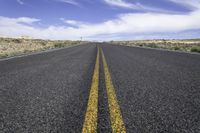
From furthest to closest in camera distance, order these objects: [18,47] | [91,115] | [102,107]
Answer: [18,47], [102,107], [91,115]

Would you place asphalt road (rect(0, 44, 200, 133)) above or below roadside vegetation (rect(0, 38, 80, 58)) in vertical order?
above

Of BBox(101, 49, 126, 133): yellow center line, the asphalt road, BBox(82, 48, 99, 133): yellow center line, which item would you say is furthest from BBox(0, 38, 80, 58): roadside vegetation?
BBox(101, 49, 126, 133): yellow center line

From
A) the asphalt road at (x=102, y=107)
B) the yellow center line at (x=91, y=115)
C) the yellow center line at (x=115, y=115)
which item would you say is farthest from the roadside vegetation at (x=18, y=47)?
the yellow center line at (x=115, y=115)

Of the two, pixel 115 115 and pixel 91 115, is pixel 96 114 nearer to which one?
pixel 91 115

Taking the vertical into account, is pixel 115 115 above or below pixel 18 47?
above

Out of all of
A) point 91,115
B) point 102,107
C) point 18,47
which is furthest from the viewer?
point 18,47

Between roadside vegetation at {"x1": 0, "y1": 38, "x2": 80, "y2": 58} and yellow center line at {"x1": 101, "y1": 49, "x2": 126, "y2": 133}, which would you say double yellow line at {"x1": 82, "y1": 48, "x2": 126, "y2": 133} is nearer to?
yellow center line at {"x1": 101, "y1": 49, "x2": 126, "y2": 133}

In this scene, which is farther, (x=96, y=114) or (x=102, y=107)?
(x=102, y=107)

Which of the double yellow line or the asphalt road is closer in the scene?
the double yellow line

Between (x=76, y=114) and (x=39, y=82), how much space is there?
2.81 m

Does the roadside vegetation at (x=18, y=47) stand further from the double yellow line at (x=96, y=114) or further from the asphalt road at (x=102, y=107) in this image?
the double yellow line at (x=96, y=114)

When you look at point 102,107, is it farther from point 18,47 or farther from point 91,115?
point 18,47

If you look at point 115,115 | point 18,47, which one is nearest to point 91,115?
point 115,115

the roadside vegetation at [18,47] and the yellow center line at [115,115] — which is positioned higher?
the yellow center line at [115,115]
